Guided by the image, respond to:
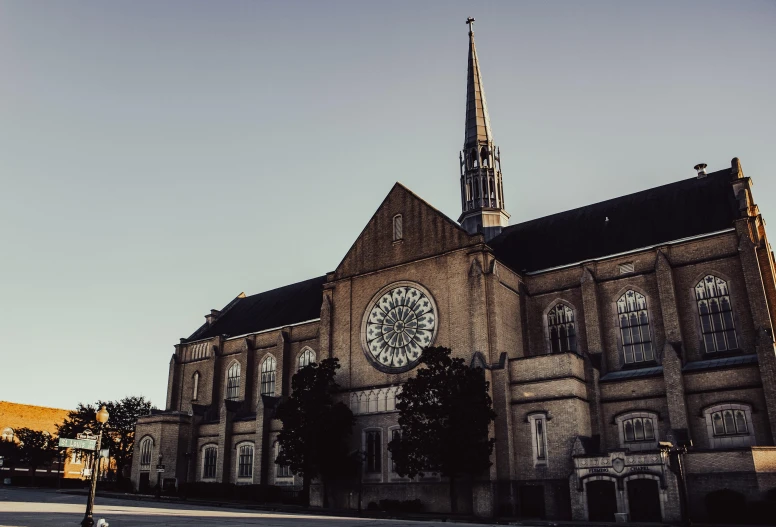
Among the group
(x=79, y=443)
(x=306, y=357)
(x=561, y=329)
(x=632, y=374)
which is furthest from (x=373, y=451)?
(x=79, y=443)

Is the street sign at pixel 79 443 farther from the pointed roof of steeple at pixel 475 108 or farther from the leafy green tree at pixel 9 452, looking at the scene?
the leafy green tree at pixel 9 452

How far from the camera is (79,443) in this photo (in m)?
19.8

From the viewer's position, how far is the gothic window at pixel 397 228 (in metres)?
42.6

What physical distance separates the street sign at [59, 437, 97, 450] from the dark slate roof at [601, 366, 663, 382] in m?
25.7

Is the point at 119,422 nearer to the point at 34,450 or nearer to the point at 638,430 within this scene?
the point at 34,450

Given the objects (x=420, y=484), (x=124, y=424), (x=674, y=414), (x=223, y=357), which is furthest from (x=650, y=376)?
(x=124, y=424)

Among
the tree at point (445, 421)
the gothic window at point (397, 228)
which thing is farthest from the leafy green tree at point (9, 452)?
the tree at point (445, 421)

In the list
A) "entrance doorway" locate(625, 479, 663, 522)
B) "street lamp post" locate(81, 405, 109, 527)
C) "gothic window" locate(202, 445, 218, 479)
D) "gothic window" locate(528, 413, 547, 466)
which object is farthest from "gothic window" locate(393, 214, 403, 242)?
"street lamp post" locate(81, 405, 109, 527)

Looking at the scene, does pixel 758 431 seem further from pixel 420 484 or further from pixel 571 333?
pixel 420 484

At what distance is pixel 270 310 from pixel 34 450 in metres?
27.4

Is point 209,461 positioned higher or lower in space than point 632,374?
lower

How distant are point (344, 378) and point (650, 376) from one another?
61.5 feet

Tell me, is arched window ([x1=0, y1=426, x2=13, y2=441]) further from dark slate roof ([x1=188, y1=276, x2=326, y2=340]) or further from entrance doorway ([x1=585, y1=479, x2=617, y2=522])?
entrance doorway ([x1=585, y1=479, x2=617, y2=522])

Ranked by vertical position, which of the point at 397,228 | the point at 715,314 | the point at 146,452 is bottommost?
the point at 146,452
